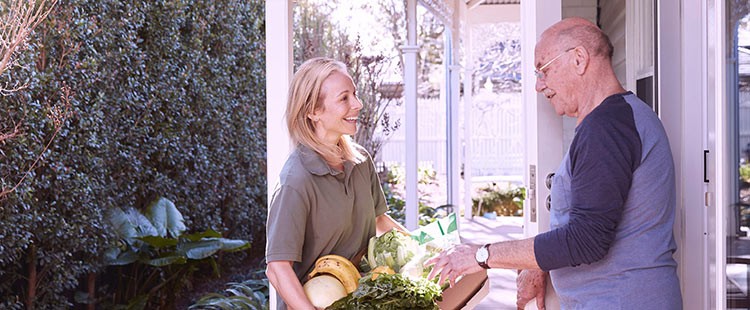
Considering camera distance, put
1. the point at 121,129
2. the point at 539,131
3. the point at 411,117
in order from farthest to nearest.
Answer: the point at 411,117 → the point at 121,129 → the point at 539,131

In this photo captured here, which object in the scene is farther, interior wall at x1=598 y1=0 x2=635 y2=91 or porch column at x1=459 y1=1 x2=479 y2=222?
porch column at x1=459 y1=1 x2=479 y2=222

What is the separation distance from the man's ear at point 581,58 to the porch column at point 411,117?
5336mm

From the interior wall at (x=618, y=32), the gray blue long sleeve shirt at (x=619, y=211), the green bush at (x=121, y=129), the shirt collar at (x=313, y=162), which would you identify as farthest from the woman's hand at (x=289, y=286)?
the green bush at (x=121, y=129)

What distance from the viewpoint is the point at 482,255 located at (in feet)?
7.12

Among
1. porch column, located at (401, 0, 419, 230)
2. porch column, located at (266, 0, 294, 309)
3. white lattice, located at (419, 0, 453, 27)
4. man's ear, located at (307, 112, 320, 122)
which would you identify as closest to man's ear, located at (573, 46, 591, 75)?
man's ear, located at (307, 112, 320, 122)

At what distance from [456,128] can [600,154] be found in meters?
9.47

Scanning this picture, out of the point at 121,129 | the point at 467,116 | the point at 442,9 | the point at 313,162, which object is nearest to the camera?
the point at 313,162

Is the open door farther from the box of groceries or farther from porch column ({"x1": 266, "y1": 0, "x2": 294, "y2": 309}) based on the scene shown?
porch column ({"x1": 266, "y1": 0, "x2": 294, "y2": 309})

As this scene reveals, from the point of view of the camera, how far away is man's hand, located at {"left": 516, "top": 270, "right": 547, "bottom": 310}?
2.71 metres

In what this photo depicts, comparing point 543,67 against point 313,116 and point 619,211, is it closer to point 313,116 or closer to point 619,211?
point 619,211

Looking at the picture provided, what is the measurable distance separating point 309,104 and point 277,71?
1.12m

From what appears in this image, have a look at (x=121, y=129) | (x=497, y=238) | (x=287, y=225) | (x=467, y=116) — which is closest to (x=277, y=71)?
(x=287, y=225)

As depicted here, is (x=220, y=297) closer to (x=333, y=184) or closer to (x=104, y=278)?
(x=104, y=278)

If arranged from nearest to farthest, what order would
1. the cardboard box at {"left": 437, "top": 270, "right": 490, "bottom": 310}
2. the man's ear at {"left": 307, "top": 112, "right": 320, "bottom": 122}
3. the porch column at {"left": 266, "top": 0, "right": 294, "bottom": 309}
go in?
the cardboard box at {"left": 437, "top": 270, "right": 490, "bottom": 310} → the man's ear at {"left": 307, "top": 112, "right": 320, "bottom": 122} → the porch column at {"left": 266, "top": 0, "right": 294, "bottom": 309}
